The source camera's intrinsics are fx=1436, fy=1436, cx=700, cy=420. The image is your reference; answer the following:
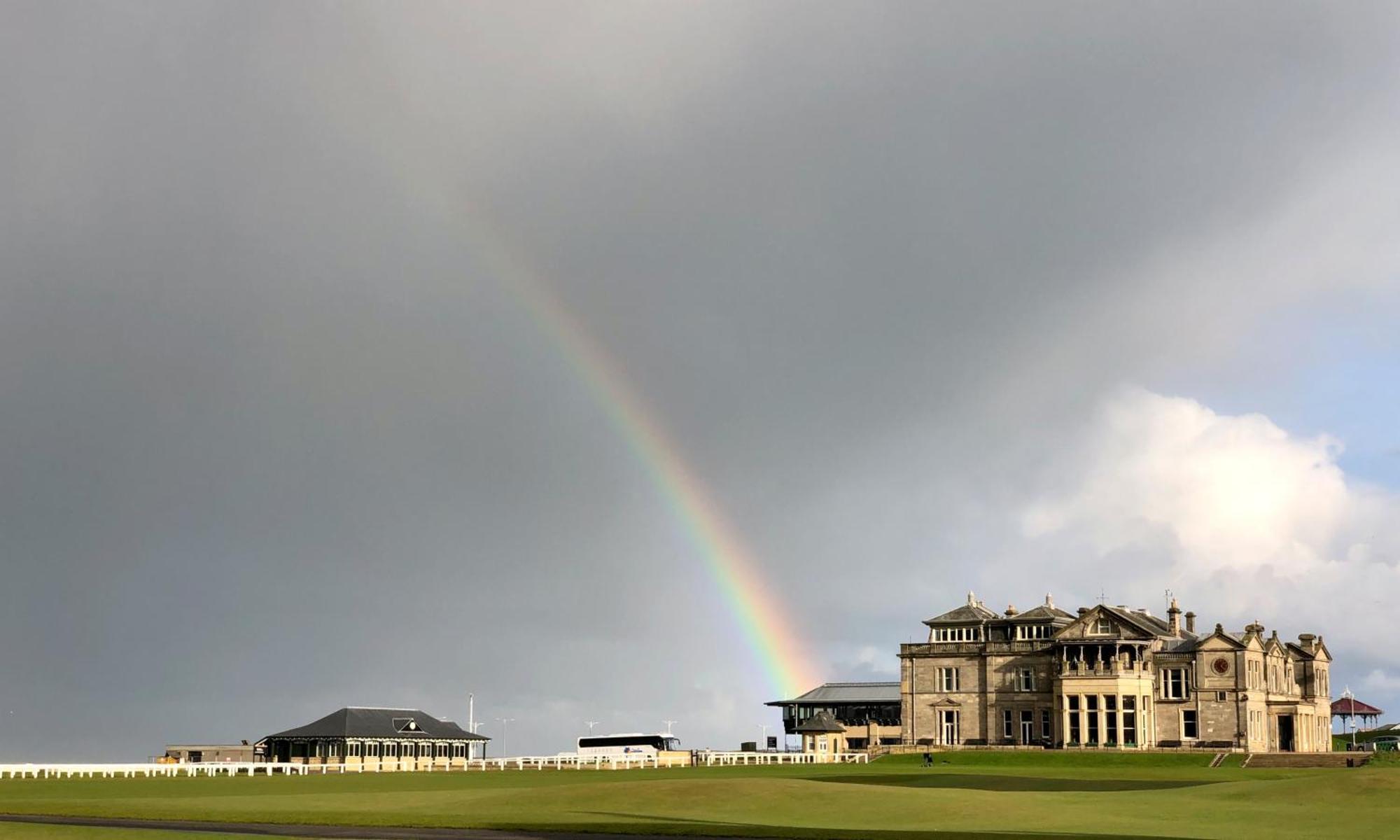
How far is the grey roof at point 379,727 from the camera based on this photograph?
14512cm

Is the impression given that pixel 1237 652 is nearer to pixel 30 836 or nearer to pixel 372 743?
pixel 372 743

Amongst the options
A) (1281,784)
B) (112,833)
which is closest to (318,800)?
(112,833)

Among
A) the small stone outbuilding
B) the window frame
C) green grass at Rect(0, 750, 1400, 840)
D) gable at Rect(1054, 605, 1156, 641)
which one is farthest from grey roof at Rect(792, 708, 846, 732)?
green grass at Rect(0, 750, 1400, 840)

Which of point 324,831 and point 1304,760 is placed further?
point 1304,760

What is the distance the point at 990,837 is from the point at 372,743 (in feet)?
389

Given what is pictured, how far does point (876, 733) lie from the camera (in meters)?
167

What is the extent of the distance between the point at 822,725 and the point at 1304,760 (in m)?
57.2

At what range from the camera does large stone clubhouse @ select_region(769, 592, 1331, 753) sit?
136 m

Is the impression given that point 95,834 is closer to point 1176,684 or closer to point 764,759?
point 764,759

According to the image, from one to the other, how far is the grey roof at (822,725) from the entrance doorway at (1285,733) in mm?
45710

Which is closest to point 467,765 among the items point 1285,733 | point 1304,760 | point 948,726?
point 948,726

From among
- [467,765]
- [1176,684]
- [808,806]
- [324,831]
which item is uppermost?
[1176,684]

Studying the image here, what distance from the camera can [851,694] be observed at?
18188 cm

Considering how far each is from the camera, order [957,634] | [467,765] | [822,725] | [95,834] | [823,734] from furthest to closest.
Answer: [822,725]
[823,734]
[957,634]
[467,765]
[95,834]
